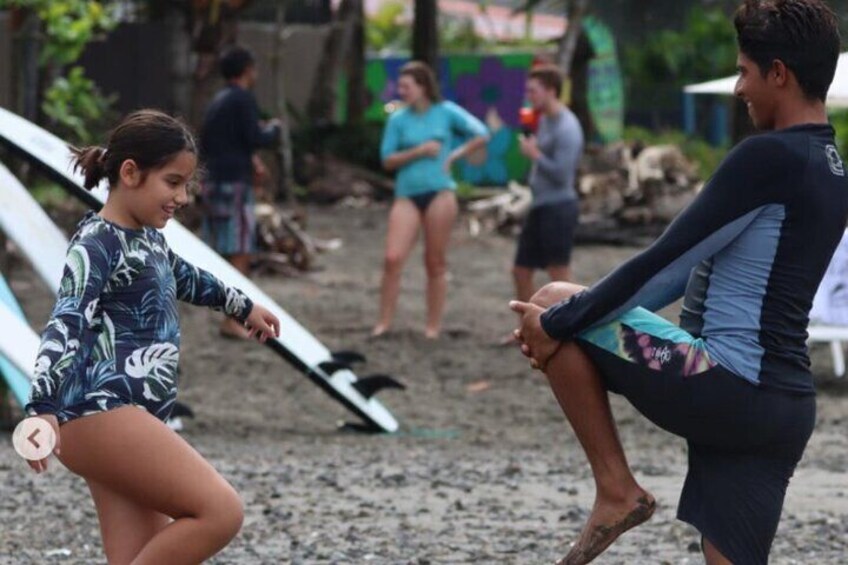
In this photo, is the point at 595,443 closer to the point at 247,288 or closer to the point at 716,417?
the point at 716,417

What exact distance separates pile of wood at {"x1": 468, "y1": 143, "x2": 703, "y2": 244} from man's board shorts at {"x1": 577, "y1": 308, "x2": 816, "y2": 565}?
50.2 ft

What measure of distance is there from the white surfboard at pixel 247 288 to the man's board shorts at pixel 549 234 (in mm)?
3032

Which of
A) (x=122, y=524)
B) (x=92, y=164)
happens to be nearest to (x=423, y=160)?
(x=92, y=164)

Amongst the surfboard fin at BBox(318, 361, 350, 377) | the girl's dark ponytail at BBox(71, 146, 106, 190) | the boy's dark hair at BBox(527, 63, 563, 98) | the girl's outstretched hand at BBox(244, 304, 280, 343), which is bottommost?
the surfboard fin at BBox(318, 361, 350, 377)

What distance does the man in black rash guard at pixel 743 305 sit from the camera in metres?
4.38

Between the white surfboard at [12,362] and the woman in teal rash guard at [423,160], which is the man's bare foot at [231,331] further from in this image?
the white surfboard at [12,362]

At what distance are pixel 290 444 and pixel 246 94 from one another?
3660 mm

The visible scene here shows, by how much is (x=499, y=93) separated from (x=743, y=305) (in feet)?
86.2

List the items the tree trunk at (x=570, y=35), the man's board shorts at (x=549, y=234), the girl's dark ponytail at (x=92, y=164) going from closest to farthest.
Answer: the girl's dark ponytail at (x=92, y=164), the man's board shorts at (x=549, y=234), the tree trunk at (x=570, y=35)

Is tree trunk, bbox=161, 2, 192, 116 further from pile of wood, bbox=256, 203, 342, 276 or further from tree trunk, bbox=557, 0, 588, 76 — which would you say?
tree trunk, bbox=557, 0, 588, 76

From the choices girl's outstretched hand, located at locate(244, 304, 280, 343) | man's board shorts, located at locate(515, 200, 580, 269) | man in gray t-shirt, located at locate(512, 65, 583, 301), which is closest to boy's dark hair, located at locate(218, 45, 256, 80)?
man in gray t-shirt, located at locate(512, 65, 583, 301)

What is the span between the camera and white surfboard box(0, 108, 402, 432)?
9219 mm

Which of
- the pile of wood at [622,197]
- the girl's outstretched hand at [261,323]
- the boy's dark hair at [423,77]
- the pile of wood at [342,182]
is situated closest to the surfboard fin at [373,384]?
the boy's dark hair at [423,77]
